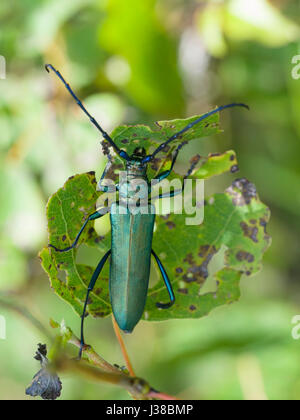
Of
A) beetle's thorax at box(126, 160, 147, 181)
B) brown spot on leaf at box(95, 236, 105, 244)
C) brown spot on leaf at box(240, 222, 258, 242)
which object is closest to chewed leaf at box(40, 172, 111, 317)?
brown spot on leaf at box(95, 236, 105, 244)

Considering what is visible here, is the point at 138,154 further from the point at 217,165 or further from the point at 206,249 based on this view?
the point at 206,249

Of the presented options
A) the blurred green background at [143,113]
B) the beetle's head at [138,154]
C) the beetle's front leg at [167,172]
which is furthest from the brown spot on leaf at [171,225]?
the blurred green background at [143,113]

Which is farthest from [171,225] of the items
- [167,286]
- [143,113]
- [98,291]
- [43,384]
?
[143,113]

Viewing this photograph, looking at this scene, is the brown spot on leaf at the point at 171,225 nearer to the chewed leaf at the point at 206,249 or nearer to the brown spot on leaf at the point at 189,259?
the chewed leaf at the point at 206,249

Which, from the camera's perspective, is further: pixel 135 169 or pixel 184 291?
pixel 135 169

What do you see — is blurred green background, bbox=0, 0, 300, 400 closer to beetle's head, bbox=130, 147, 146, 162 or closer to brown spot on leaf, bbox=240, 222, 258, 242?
beetle's head, bbox=130, 147, 146, 162
